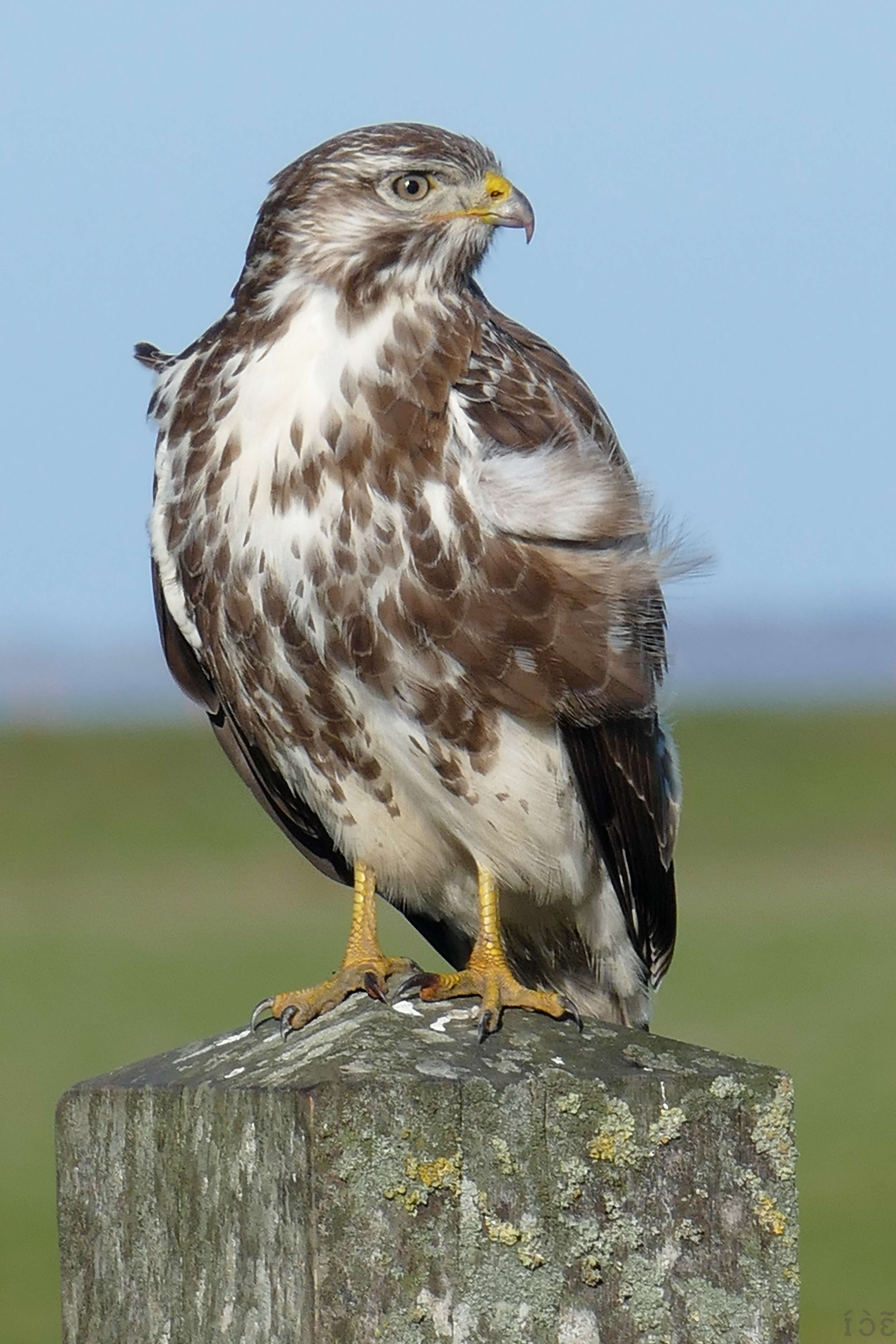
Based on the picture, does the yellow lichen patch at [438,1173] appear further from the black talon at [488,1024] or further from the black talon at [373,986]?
the black talon at [373,986]

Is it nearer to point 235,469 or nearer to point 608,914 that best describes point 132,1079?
point 235,469

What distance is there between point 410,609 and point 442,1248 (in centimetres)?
196

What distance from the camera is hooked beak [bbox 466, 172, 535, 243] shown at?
3908mm

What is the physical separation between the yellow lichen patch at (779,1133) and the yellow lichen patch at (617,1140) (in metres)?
0.14

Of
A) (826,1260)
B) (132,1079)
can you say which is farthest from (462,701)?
(826,1260)

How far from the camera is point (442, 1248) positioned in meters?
1.80

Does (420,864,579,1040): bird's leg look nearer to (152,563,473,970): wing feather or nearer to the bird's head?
(152,563,473,970): wing feather

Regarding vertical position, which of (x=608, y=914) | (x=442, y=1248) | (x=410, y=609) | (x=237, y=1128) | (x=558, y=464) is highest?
(x=558, y=464)

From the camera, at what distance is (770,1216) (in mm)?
1917

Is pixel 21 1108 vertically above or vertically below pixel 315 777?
above

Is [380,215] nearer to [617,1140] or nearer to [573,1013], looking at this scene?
[573,1013]

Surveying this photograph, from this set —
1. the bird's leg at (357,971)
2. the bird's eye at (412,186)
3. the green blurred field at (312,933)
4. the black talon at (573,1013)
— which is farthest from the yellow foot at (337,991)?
the green blurred field at (312,933)

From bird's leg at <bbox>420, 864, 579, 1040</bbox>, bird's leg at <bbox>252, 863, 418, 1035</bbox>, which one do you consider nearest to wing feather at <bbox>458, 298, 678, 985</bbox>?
bird's leg at <bbox>420, 864, 579, 1040</bbox>

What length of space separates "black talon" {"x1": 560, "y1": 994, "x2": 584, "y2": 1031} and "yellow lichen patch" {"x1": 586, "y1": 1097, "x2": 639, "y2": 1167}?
18 cm
